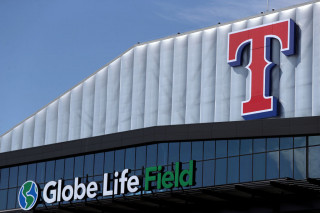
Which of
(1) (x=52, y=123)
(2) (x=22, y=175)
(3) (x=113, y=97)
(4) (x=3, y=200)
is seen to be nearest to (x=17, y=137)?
(1) (x=52, y=123)

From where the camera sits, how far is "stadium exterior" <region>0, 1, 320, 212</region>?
2231 inches

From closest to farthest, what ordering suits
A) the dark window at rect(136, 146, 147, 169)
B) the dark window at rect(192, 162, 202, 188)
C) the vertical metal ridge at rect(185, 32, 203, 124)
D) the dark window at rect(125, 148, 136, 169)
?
the dark window at rect(192, 162, 202, 188) → the dark window at rect(136, 146, 147, 169) → the dark window at rect(125, 148, 136, 169) → the vertical metal ridge at rect(185, 32, 203, 124)

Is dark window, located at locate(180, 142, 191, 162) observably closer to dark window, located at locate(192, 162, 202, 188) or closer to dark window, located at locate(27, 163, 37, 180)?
dark window, located at locate(192, 162, 202, 188)

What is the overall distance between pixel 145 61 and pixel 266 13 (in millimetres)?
12621

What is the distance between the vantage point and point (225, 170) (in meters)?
58.8

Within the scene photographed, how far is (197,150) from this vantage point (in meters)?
61.4

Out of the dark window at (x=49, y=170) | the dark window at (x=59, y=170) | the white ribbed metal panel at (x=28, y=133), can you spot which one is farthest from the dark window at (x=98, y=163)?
the white ribbed metal panel at (x=28, y=133)

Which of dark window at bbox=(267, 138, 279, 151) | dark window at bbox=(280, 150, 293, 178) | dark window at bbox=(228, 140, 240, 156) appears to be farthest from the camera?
dark window at bbox=(228, 140, 240, 156)

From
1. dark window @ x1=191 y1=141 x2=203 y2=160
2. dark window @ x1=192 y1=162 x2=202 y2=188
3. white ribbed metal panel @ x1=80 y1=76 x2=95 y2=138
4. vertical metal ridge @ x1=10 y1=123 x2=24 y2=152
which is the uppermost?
white ribbed metal panel @ x1=80 y1=76 x2=95 y2=138

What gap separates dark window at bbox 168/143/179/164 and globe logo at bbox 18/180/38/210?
11.8 meters

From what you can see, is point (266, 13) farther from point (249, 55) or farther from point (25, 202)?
point (25, 202)

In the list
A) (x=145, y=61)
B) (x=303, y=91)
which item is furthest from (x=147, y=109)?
(x=303, y=91)

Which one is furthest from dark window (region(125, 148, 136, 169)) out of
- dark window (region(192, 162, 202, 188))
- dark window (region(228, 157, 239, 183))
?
dark window (region(228, 157, 239, 183))

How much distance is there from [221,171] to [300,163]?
6336 mm
